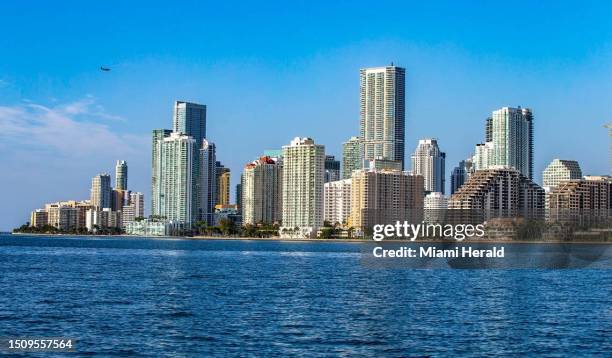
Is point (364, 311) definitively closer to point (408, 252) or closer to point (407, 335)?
point (407, 335)

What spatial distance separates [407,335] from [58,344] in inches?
734

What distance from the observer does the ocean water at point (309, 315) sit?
48.0m

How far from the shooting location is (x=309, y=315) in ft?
198

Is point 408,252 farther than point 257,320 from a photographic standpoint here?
Yes

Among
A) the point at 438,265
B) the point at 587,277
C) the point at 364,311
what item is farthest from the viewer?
the point at 438,265

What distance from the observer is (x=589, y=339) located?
51.5m

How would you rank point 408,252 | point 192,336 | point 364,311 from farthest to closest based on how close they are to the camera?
point 408,252 < point 364,311 < point 192,336

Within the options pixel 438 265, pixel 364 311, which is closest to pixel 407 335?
pixel 364 311

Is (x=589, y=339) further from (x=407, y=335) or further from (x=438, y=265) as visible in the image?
(x=438, y=265)

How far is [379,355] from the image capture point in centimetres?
4525

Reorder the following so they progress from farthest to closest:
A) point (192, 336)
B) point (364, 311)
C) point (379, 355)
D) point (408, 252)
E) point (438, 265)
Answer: point (408, 252) < point (438, 265) < point (364, 311) < point (192, 336) < point (379, 355)

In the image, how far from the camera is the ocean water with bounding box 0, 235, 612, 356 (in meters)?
48.0

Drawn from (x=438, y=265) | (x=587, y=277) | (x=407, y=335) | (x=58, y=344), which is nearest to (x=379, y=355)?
(x=407, y=335)

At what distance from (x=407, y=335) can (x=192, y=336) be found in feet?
38.7
